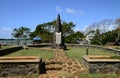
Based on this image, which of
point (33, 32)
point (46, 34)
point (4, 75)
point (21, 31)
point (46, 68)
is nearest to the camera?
point (4, 75)

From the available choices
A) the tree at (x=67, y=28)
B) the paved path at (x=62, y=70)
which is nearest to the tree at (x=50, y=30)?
the tree at (x=67, y=28)

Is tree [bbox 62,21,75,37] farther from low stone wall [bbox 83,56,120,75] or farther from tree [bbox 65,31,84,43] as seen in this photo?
low stone wall [bbox 83,56,120,75]

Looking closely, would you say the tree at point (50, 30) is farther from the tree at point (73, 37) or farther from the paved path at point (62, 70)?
the paved path at point (62, 70)

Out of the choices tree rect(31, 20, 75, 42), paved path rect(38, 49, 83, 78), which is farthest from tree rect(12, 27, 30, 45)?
paved path rect(38, 49, 83, 78)

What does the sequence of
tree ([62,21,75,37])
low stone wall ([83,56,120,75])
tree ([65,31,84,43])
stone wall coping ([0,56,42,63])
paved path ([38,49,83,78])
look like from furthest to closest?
tree ([62,21,75,37]), tree ([65,31,84,43]), low stone wall ([83,56,120,75]), stone wall coping ([0,56,42,63]), paved path ([38,49,83,78])

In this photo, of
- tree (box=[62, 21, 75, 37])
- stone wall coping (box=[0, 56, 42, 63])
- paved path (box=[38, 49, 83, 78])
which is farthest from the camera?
tree (box=[62, 21, 75, 37])

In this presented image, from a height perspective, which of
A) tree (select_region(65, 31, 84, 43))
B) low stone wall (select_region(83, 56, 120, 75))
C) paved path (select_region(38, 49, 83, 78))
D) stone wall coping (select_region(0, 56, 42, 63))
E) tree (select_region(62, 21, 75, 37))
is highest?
tree (select_region(62, 21, 75, 37))

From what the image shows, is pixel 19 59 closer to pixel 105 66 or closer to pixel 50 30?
pixel 105 66

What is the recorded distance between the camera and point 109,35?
146 feet

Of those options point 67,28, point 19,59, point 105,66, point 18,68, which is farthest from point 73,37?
point 18,68

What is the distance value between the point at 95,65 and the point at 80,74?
3.00ft

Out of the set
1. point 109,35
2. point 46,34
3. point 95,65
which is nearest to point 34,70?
point 95,65

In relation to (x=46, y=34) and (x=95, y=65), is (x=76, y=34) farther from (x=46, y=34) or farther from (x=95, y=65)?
(x=95, y=65)

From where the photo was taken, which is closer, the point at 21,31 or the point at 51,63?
the point at 51,63
